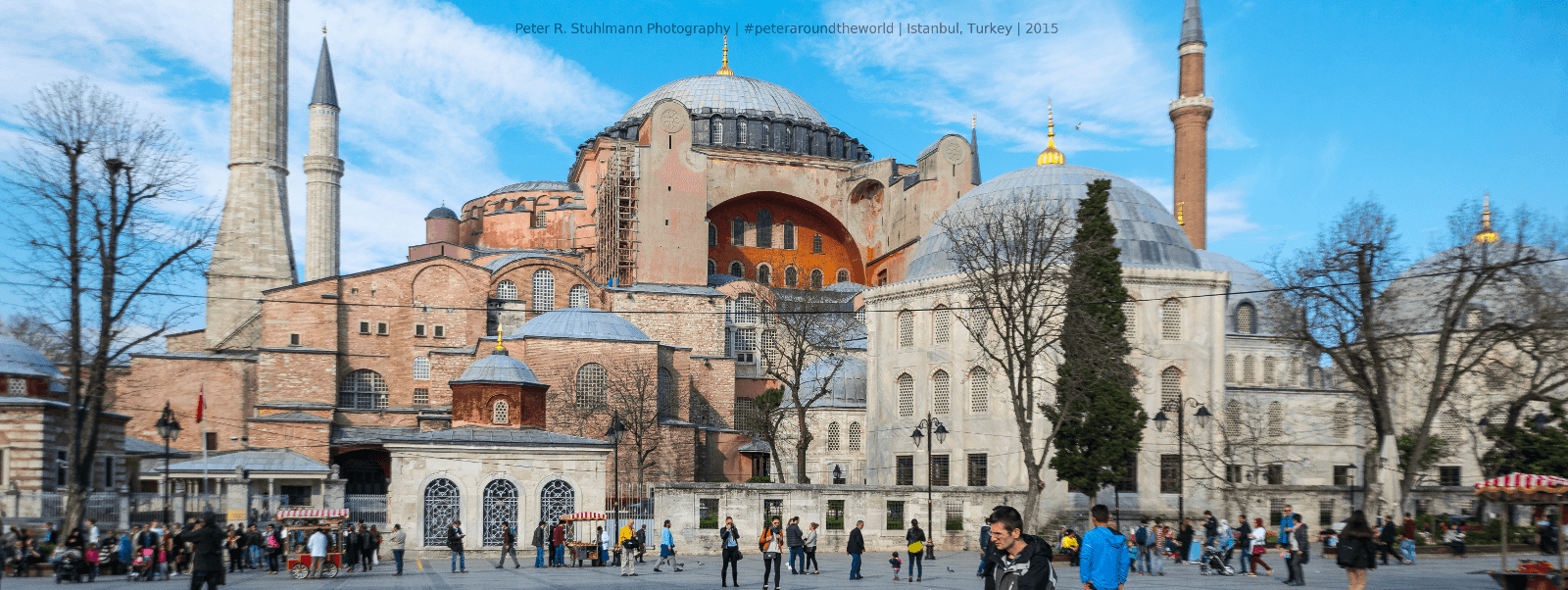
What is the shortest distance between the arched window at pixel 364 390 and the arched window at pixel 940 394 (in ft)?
69.6

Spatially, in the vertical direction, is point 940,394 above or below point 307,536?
above

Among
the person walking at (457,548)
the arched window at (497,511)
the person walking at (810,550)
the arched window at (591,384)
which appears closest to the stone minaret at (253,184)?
the arched window at (591,384)

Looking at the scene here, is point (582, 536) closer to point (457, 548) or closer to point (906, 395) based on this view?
point (457, 548)

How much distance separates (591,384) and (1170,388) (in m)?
18.5

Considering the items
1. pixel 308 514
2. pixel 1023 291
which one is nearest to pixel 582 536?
pixel 308 514

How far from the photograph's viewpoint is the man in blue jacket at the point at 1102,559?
26.7 feet

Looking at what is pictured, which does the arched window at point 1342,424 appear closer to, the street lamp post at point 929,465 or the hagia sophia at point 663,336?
the hagia sophia at point 663,336

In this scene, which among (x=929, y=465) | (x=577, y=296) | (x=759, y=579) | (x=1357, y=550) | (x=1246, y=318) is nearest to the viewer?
(x=1357, y=550)

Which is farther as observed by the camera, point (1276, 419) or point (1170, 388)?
point (1276, 419)

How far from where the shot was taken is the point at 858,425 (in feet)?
144

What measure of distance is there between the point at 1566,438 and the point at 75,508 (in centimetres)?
3299

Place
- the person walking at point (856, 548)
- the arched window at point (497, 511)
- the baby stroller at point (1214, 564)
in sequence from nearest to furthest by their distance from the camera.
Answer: the person walking at point (856, 548) → the baby stroller at point (1214, 564) → the arched window at point (497, 511)

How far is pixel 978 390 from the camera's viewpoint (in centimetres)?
3291

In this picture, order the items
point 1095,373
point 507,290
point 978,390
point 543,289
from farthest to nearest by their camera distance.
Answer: point 543,289
point 507,290
point 978,390
point 1095,373
